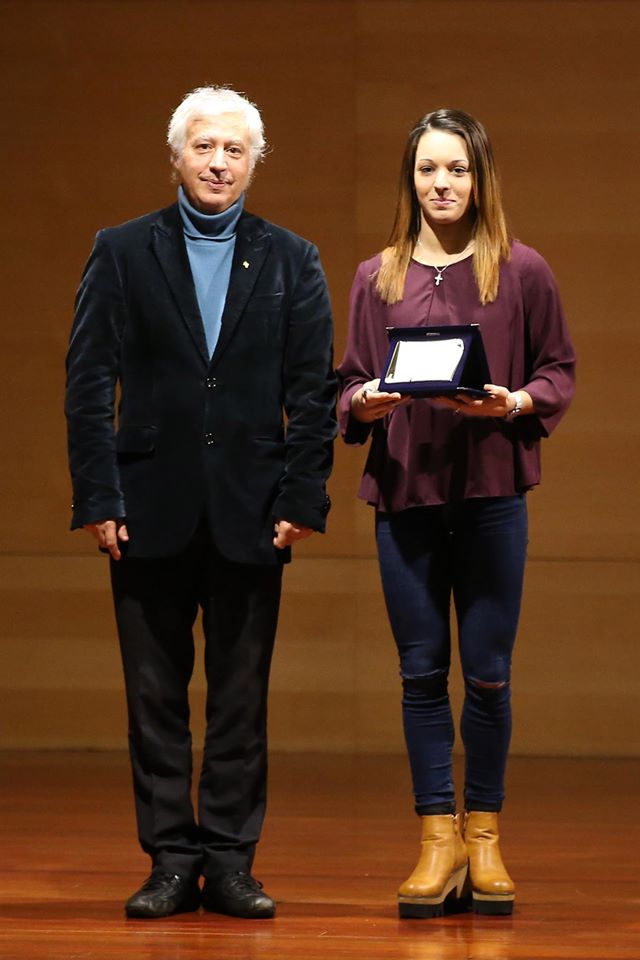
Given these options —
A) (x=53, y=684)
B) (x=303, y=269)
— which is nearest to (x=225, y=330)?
(x=303, y=269)

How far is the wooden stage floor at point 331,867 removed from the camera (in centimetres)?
266

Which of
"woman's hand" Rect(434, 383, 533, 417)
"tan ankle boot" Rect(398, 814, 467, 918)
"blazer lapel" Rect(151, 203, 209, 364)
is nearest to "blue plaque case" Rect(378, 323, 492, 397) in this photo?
"woman's hand" Rect(434, 383, 533, 417)

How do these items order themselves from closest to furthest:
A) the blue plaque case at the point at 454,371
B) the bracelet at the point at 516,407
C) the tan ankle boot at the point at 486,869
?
the blue plaque case at the point at 454,371
the bracelet at the point at 516,407
the tan ankle boot at the point at 486,869

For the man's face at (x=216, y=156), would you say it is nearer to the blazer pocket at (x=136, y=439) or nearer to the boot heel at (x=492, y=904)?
the blazer pocket at (x=136, y=439)

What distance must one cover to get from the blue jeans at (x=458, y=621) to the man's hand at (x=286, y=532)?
16 centimetres

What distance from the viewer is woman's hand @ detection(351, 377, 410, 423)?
8.91 feet

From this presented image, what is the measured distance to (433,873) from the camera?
2.83m

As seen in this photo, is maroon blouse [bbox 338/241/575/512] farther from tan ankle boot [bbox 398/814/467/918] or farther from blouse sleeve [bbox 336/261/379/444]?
tan ankle boot [bbox 398/814/467/918]

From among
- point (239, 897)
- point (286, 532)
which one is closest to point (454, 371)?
point (286, 532)

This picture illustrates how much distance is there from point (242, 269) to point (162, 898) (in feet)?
3.91

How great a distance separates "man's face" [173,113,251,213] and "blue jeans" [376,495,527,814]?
27.0 inches

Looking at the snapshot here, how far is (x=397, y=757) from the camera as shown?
4.95 metres

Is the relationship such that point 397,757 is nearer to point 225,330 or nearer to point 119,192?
point 119,192

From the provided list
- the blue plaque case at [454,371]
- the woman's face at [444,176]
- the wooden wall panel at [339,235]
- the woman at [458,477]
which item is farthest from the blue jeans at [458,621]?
the wooden wall panel at [339,235]
